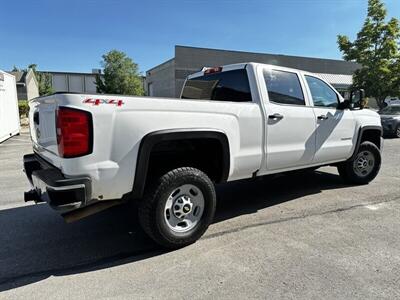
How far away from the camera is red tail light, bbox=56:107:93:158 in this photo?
2.68 m

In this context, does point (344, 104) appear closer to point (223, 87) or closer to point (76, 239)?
point (223, 87)

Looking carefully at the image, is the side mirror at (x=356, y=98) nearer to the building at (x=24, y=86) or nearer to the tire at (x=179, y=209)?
the tire at (x=179, y=209)

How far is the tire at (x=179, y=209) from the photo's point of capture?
3168mm

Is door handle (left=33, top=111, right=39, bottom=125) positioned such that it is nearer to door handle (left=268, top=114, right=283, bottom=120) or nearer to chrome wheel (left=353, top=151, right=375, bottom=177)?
door handle (left=268, top=114, right=283, bottom=120)

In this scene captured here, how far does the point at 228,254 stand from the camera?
3.27m

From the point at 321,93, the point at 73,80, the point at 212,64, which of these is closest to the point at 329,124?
the point at 321,93

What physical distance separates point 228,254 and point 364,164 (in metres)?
3.86

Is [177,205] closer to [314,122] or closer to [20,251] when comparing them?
[20,251]

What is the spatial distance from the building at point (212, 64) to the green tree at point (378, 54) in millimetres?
9939

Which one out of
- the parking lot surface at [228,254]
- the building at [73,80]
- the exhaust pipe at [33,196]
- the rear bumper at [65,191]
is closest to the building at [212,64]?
the parking lot surface at [228,254]

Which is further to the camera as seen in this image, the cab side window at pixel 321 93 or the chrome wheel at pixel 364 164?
the chrome wheel at pixel 364 164

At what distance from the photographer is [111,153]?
113 inches

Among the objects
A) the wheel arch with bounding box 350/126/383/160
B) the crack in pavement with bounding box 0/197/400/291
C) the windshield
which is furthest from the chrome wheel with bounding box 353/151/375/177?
the windshield

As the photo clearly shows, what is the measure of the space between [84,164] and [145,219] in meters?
0.84
